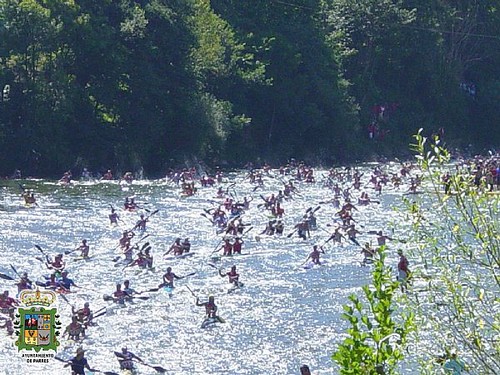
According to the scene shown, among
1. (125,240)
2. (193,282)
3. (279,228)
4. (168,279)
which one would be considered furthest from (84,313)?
(279,228)

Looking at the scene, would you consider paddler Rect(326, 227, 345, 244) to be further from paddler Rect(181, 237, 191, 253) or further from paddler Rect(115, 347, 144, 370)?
paddler Rect(115, 347, 144, 370)

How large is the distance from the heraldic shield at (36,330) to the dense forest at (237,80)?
1274 inches

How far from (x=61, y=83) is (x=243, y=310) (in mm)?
29620

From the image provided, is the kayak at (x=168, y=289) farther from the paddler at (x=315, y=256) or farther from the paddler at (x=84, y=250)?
the paddler at (x=315, y=256)

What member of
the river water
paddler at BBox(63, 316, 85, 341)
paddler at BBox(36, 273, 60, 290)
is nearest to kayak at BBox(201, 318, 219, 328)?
the river water

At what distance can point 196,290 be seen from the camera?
101 feet

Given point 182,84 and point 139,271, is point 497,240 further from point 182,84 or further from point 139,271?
point 182,84

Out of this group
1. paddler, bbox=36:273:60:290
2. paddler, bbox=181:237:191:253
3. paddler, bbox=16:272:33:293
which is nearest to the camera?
paddler, bbox=16:272:33:293

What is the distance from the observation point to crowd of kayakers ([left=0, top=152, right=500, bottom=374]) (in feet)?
87.1

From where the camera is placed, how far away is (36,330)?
22547 millimetres

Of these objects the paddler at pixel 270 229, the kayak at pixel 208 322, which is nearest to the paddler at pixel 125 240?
the paddler at pixel 270 229

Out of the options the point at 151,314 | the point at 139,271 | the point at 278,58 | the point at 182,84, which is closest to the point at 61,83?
the point at 182,84

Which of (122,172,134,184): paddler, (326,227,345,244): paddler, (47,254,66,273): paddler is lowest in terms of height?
(47,254,66,273): paddler

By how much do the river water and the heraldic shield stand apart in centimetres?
37
